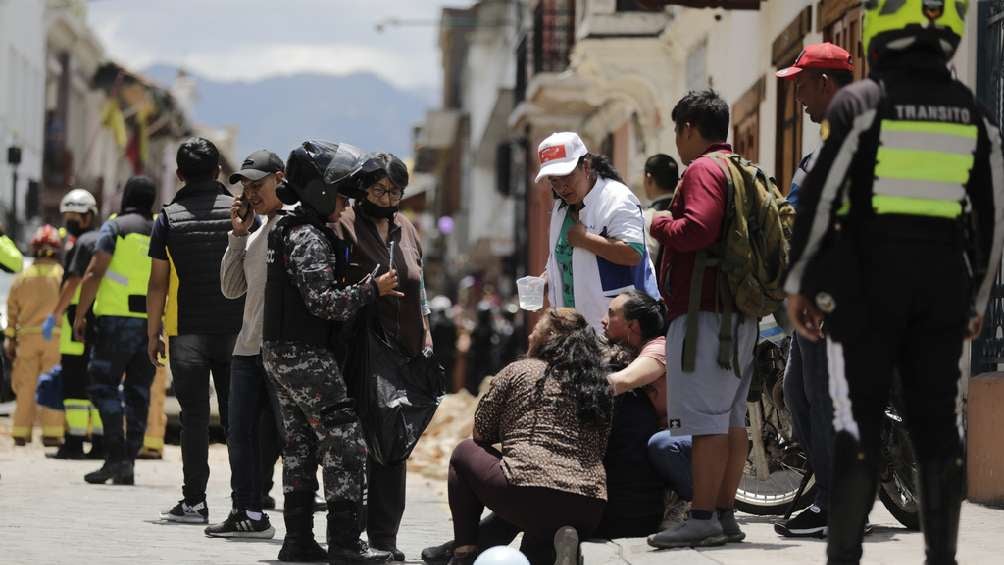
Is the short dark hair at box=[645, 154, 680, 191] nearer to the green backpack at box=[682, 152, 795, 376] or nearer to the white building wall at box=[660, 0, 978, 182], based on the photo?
the white building wall at box=[660, 0, 978, 182]

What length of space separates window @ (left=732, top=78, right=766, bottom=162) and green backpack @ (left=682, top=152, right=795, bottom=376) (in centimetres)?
936

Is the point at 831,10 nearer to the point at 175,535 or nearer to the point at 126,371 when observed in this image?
the point at 126,371

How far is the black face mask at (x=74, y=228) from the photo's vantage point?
15469mm

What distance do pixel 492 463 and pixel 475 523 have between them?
0.31 m

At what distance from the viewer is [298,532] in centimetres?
900

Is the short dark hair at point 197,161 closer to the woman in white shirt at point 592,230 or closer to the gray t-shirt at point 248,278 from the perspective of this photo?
the gray t-shirt at point 248,278

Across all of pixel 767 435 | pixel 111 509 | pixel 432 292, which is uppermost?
pixel 767 435

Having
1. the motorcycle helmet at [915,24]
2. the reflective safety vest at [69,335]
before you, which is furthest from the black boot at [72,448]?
the motorcycle helmet at [915,24]

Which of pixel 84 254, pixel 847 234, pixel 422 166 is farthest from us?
pixel 422 166

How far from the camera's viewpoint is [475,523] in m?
8.38

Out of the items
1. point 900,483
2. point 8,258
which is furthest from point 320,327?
point 8,258

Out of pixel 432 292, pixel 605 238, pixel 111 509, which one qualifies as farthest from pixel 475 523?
pixel 432 292

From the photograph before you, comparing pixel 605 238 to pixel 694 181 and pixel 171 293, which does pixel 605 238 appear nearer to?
pixel 694 181

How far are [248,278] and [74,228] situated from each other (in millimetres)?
5938
